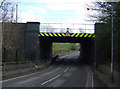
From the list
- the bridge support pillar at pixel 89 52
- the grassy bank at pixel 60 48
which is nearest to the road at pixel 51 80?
the bridge support pillar at pixel 89 52

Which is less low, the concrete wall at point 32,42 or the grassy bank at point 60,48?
the concrete wall at point 32,42

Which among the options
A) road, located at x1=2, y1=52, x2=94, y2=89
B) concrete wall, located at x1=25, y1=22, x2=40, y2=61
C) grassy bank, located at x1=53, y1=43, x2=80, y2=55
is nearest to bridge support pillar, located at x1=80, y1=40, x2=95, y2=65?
concrete wall, located at x1=25, y1=22, x2=40, y2=61

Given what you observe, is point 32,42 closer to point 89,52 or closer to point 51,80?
point 89,52

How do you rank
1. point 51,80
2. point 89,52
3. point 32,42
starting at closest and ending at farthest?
point 51,80
point 32,42
point 89,52

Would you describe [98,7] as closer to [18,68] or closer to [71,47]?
[18,68]

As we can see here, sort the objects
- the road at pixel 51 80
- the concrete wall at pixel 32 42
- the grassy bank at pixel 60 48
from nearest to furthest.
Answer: the road at pixel 51 80, the concrete wall at pixel 32 42, the grassy bank at pixel 60 48

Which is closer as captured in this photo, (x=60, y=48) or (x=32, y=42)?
(x=32, y=42)

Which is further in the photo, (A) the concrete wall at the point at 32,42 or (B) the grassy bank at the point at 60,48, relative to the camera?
(B) the grassy bank at the point at 60,48

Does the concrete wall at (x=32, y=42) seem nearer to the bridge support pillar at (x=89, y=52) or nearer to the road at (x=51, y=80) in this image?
the road at (x=51, y=80)

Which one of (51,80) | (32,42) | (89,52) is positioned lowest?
(51,80)

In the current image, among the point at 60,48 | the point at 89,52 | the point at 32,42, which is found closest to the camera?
the point at 32,42

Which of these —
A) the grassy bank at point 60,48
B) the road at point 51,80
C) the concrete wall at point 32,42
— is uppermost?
the concrete wall at point 32,42

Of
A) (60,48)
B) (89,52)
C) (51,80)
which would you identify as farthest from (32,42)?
(60,48)

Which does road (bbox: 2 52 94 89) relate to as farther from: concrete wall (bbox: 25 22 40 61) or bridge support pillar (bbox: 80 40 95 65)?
bridge support pillar (bbox: 80 40 95 65)
